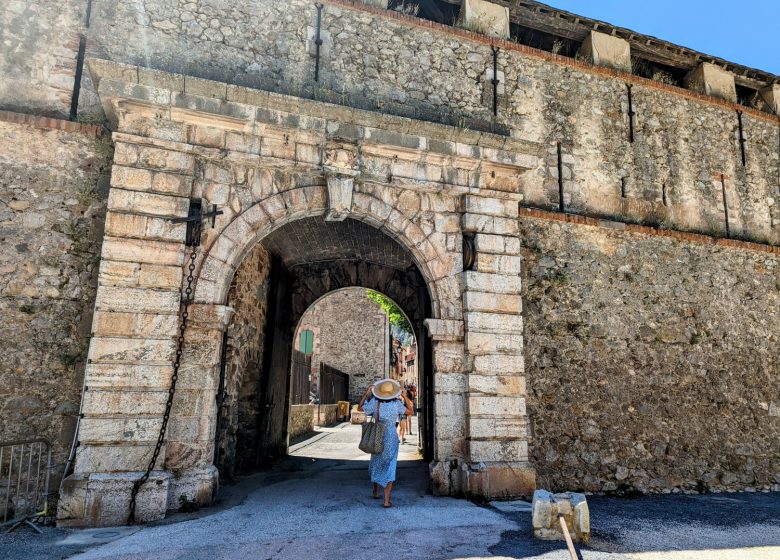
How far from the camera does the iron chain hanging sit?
442 cm

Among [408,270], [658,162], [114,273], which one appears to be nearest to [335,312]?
[408,270]

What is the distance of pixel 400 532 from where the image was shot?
413 cm

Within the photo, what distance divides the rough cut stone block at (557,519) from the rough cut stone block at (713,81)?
705cm

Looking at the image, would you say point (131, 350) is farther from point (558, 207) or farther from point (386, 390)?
point (558, 207)

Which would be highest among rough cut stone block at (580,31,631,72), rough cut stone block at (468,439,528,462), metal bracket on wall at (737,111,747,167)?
rough cut stone block at (580,31,631,72)

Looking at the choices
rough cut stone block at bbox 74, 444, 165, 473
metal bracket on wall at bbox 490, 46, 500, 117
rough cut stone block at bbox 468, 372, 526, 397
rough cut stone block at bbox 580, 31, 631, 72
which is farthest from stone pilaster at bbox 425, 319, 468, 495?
rough cut stone block at bbox 580, 31, 631, 72

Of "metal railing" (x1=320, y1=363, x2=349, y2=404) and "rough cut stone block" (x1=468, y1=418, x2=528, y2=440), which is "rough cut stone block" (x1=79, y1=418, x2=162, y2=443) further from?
"metal railing" (x1=320, y1=363, x2=349, y2=404)

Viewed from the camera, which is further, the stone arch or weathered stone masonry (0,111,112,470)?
the stone arch

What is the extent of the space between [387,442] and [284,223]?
243 cm

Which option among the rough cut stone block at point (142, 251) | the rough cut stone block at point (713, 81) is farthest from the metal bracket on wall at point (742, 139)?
the rough cut stone block at point (142, 251)

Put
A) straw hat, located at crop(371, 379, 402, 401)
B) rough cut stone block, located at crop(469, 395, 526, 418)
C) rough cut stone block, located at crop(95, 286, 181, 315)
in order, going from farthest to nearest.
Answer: rough cut stone block, located at crop(469, 395, 526, 418), straw hat, located at crop(371, 379, 402, 401), rough cut stone block, located at crop(95, 286, 181, 315)

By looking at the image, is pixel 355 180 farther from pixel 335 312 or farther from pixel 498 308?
pixel 335 312

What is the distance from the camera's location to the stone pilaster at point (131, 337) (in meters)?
4.39

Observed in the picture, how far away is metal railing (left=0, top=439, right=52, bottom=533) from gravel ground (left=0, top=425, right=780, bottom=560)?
1.31 feet
